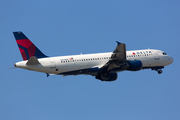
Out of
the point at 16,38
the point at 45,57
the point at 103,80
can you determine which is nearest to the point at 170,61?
the point at 103,80

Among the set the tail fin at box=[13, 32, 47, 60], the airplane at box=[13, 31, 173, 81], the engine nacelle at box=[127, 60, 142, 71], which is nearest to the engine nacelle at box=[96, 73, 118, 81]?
the airplane at box=[13, 31, 173, 81]

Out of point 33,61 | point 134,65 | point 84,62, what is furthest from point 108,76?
point 33,61

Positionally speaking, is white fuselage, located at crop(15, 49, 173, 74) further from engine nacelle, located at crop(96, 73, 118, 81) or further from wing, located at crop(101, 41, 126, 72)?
engine nacelle, located at crop(96, 73, 118, 81)

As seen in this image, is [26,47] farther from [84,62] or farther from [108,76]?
[108,76]

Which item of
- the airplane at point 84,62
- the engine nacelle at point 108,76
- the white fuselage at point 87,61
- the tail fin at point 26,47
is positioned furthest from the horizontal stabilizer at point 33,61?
the engine nacelle at point 108,76

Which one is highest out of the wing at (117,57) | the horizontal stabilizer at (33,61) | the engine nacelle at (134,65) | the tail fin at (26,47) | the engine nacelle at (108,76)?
the tail fin at (26,47)

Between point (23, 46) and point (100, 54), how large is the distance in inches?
480

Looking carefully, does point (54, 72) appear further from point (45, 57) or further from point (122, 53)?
point (122, 53)

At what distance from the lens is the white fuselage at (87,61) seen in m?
47.0

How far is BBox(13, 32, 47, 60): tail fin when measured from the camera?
4806 cm

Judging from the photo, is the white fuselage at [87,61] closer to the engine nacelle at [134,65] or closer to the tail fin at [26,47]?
the tail fin at [26,47]

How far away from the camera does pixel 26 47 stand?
48281 millimetres

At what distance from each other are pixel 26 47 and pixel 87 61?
31.3ft

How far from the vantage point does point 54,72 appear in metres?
48.2
